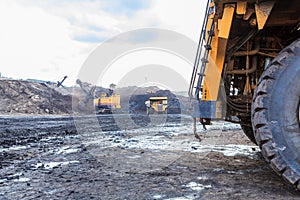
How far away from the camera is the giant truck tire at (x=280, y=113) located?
267 cm

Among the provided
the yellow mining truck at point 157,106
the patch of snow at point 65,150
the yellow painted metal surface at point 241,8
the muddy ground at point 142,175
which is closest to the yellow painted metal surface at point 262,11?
the yellow painted metal surface at point 241,8

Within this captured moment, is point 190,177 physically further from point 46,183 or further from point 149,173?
point 46,183

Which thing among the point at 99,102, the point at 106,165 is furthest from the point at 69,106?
the point at 106,165

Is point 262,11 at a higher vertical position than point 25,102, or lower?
higher

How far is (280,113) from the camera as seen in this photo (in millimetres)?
2760

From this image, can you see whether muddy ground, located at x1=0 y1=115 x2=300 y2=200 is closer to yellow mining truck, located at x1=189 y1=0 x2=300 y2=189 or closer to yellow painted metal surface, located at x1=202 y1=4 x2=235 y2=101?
yellow mining truck, located at x1=189 y1=0 x2=300 y2=189

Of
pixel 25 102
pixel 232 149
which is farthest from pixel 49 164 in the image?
pixel 25 102

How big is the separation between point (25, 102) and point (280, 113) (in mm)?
34061

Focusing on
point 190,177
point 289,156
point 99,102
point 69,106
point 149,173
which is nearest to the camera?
point 289,156

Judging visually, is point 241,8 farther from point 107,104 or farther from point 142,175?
point 107,104

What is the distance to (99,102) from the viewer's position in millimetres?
34625

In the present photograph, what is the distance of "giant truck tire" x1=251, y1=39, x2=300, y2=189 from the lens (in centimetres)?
267

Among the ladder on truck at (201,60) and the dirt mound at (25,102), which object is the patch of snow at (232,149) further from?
the dirt mound at (25,102)

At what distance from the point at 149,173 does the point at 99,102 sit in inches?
1234
